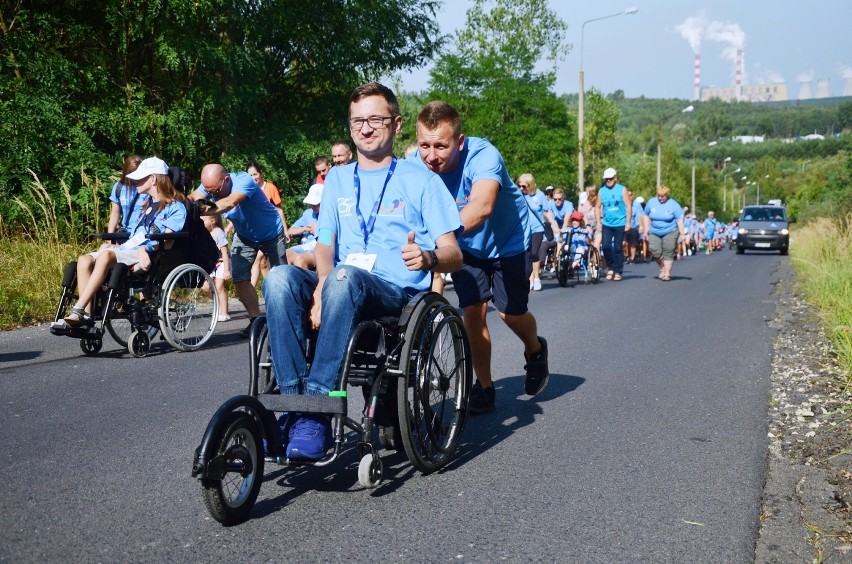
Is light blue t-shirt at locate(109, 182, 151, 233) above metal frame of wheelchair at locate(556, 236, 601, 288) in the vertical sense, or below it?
above

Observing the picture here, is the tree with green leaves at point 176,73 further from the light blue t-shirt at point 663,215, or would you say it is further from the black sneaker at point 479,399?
the black sneaker at point 479,399

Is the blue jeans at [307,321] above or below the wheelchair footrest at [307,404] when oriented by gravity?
above

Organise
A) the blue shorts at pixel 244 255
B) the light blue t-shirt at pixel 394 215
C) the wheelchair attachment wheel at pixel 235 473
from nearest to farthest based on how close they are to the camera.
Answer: the wheelchair attachment wheel at pixel 235 473
the light blue t-shirt at pixel 394 215
the blue shorts at pixel 244 255

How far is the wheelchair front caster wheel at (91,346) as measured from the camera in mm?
8125

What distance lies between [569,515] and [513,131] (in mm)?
38521

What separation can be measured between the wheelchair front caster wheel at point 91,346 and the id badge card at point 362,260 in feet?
15.1

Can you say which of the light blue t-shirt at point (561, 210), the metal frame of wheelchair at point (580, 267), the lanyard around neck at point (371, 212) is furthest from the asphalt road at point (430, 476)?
the light blue t-shirt at point (561, 210)

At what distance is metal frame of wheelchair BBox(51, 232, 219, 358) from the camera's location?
310 inches

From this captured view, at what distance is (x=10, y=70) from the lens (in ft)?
55.1

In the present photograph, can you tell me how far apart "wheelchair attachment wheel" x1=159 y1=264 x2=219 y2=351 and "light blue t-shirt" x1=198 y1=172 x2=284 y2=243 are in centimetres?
72

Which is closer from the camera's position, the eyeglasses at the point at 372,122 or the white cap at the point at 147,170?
the eyeglasses at the point at 372,122

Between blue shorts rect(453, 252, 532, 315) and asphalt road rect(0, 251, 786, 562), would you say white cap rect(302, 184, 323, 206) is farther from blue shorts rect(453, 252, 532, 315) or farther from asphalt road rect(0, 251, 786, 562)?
blue shorts rect(453, 252, 532, 315)

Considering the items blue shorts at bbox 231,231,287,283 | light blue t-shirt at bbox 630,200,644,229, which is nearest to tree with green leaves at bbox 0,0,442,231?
blue shorts at bbox 231,231,287,283

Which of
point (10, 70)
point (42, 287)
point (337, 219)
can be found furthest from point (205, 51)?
point (337, 219)
